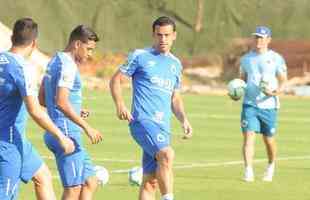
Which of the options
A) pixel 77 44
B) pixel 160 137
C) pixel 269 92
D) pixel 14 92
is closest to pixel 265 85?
pixel 269 92

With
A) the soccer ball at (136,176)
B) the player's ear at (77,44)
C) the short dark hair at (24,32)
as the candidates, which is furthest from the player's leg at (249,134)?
the short dark hair at (24,32)

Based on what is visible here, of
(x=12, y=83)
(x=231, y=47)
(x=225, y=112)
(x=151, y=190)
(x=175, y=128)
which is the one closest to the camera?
(x=12, y=83)

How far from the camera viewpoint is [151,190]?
12977mm

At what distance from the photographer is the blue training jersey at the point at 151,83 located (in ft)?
42.7

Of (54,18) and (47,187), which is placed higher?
(54,18)

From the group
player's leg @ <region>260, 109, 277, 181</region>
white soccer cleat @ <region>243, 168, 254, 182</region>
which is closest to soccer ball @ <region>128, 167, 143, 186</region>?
white soccer cleat @ <region>243, 168, 254, 182</region>

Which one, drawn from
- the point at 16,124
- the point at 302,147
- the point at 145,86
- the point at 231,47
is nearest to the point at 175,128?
the point at 302,147

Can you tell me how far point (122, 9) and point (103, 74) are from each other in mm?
8784

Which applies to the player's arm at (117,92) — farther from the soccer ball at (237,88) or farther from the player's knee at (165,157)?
the soccer ball at (237,88)

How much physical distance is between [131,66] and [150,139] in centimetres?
86

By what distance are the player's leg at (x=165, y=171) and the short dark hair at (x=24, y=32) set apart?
9.50 ft

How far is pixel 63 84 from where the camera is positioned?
37.6ft

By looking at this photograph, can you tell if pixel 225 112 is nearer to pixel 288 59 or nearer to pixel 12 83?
pixel 288 59

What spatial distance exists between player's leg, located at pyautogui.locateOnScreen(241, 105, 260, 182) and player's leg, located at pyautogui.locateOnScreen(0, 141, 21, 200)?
7010mm
